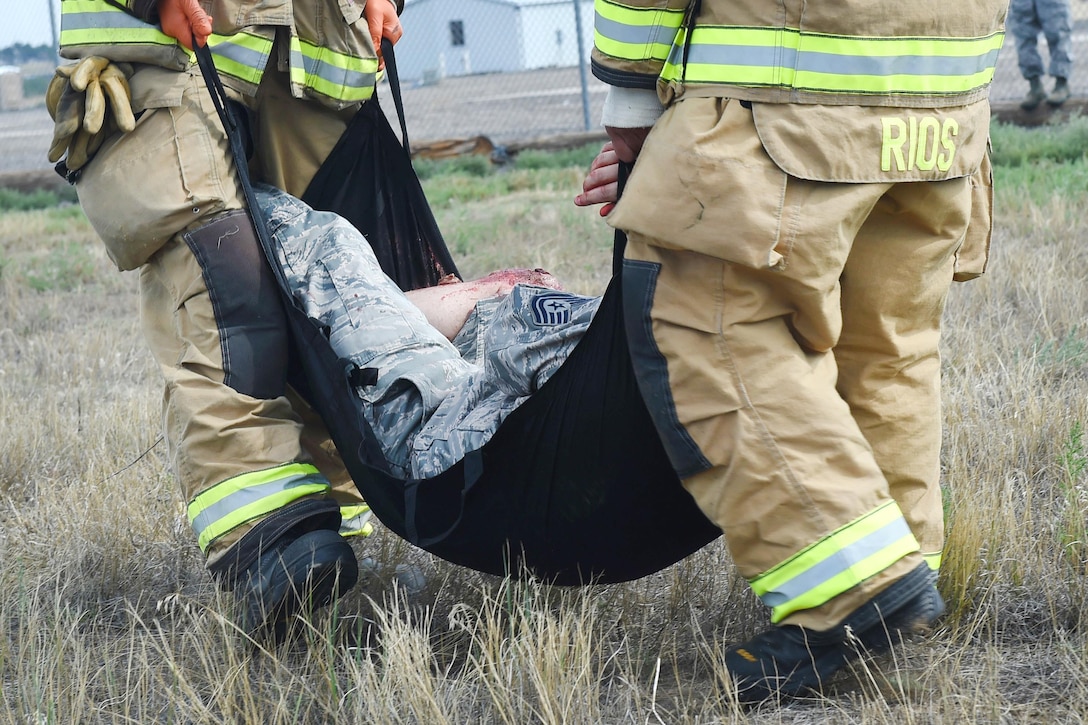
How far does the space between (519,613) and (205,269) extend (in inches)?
40.0

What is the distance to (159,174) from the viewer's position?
2.48m

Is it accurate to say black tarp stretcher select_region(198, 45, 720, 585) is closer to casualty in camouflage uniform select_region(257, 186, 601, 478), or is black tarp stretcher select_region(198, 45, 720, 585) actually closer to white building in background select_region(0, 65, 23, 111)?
casualty in camouflage uniform select_region(257, 186, 601, 478)

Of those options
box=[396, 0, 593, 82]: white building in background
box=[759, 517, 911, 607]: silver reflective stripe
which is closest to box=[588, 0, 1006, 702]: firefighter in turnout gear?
box=[759, 517, 911, 607]: silver reflective stripe

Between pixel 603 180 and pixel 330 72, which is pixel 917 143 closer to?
pixel 603 180

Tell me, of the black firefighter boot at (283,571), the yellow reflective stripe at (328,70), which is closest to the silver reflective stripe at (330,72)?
the yellow reflective stripe at (328,70)

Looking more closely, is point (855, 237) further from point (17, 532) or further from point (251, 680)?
point (17, 532)

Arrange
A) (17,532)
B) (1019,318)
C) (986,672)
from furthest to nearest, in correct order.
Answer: (1019,318) → (17,532) → (986,672)

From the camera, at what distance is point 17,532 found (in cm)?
307

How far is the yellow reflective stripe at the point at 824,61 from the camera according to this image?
5.60 feet

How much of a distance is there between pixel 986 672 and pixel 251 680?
145 cm

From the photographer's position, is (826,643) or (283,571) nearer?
(826,643)

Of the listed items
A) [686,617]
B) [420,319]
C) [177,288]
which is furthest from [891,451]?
[177,288]

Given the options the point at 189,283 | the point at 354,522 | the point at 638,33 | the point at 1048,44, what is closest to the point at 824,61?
the point at 638,33

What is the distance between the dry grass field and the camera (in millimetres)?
2018
